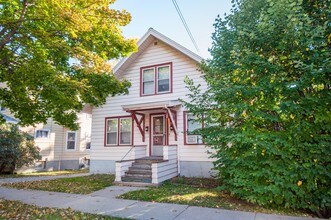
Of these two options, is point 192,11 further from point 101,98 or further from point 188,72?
point 101,98

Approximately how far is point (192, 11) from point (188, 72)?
288cm

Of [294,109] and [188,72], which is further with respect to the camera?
[188,72]

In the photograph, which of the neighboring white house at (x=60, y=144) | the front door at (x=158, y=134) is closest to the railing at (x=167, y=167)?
the front door at (x=158, y=134)

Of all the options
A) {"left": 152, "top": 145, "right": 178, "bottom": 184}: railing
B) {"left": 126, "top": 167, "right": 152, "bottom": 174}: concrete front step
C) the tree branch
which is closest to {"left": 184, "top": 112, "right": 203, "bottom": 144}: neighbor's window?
{"left": 152, "top": 145, "right": 178, "bottom": 184}: railing

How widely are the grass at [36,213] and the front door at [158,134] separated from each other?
6.18 m

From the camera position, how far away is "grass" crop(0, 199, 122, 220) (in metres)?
5.03

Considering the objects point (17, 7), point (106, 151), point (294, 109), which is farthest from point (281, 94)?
point (106, 151)

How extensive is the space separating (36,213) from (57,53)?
4.77m

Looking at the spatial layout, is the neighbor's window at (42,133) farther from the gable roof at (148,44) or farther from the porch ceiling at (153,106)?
the porch ceiling at (153,106)

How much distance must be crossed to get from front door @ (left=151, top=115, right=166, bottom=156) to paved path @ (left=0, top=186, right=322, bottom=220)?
3960 millimetres

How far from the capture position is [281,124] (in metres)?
5.64

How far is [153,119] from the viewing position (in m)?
11.8

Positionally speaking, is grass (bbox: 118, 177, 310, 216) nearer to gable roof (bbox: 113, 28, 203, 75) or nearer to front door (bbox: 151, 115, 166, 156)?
front door (bbox: 151, 115, 166, 156)

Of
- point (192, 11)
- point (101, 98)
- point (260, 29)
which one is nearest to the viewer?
point (260, 29)
